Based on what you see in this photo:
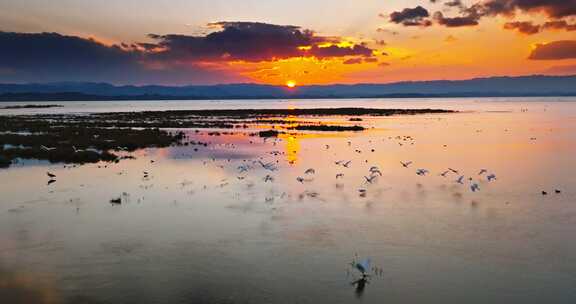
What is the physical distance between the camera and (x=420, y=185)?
87.5 feet

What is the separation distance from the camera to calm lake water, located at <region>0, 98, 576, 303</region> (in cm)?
1274

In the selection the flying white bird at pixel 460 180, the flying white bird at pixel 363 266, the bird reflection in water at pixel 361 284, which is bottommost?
the bird reflection in water at pixel 361 284

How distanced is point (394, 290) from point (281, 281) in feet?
9.25

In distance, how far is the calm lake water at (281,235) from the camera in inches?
502

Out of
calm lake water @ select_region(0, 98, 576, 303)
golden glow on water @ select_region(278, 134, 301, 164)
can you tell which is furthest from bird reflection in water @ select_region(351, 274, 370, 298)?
golden glow on water @ select_region(278, 134, 301, 164)

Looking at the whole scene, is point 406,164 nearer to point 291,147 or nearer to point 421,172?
point 421,172

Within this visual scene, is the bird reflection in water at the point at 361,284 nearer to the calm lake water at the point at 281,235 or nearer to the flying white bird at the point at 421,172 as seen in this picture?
the calm lake water at the point at 281,235

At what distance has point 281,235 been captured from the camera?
1717 centimetres

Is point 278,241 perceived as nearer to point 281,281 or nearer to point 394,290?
point 281,281

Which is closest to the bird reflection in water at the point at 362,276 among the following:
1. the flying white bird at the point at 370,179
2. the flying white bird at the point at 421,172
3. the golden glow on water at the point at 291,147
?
the flying white bird at the point at 370,179

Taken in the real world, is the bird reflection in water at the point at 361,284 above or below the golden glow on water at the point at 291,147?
below

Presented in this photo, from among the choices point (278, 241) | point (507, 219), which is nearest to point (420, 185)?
point (507, 219)

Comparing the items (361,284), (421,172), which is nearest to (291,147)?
(421,172)

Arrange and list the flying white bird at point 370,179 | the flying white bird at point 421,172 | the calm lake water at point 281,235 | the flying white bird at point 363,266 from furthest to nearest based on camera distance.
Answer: the flying white bird at point 421,172 < the flying white bird at point 370,179 < the flying white bird at point 363,266 < the calm lake water at point 281,235
